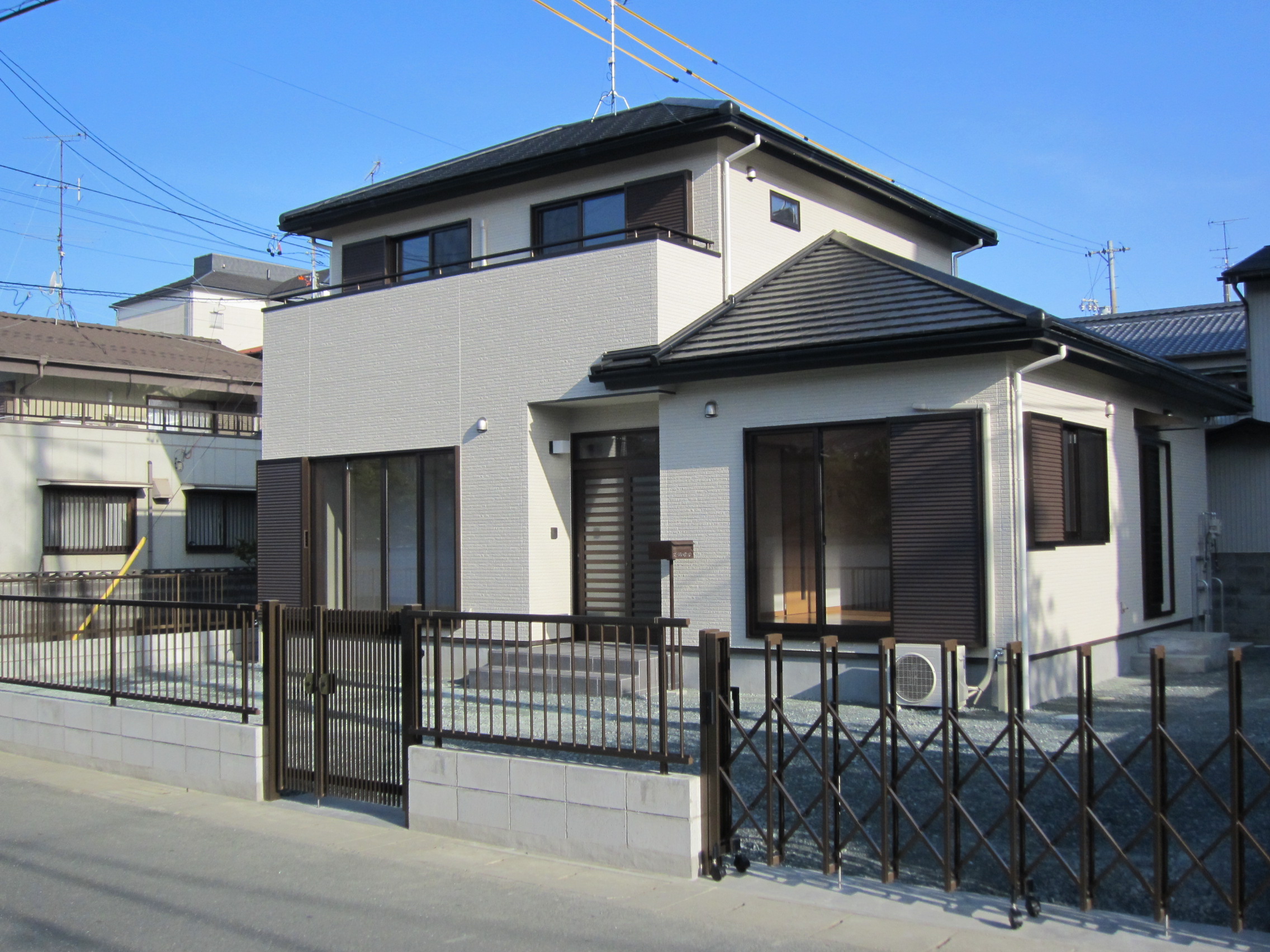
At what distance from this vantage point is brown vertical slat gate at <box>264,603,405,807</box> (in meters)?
7.33

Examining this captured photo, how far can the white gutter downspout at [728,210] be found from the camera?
12.5 metres

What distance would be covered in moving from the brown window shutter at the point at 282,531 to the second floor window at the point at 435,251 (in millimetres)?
2958

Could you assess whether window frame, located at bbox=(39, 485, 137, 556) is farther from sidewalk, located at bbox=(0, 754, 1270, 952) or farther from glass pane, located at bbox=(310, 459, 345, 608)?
sidewalk, located at bbox=(0, 754, 1270, 952)

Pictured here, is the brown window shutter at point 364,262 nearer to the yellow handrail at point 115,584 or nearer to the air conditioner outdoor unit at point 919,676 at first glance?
the yellow handrail at point 115,584

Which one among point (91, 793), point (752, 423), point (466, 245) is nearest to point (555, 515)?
point (752, 423)

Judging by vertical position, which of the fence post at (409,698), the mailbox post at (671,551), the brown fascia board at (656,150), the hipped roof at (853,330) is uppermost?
the brown fascia board at (656,150)

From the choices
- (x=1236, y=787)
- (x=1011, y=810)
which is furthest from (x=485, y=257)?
(x=1236, y=787)

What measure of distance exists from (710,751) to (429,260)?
10364 millimetres

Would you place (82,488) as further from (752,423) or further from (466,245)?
(752,423)

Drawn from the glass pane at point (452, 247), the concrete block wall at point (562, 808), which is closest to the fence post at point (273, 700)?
the concrete block wall at point (562, 808)

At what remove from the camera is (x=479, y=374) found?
13.1m

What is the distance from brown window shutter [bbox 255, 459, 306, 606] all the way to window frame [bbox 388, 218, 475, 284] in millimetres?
2770

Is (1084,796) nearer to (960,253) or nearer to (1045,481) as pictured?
(1045,481)

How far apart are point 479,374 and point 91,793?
627cm
